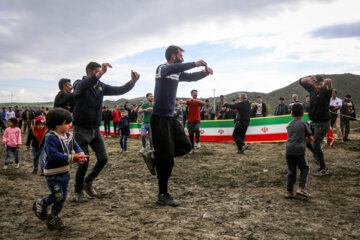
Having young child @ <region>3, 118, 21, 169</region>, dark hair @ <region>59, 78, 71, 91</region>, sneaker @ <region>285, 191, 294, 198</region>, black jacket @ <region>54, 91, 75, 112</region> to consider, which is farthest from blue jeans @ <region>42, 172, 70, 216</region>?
young child @ <region>3, 118, 21, 169</region>

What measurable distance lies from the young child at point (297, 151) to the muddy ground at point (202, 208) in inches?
8.8

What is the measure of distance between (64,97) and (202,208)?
Result: 10.3ft

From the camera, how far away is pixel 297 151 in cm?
430

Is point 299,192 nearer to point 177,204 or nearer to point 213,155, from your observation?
point 177,204

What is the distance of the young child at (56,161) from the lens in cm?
300

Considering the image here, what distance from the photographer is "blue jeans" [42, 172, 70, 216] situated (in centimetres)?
305

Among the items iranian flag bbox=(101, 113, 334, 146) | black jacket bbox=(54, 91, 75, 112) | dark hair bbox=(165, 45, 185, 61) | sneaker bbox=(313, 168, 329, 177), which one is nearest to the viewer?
dark hair bbox=(165, 45, 185, 61)

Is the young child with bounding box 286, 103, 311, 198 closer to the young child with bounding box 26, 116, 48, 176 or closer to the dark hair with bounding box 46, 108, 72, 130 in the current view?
the dark hair with bounding box 46, 108, 72, 130

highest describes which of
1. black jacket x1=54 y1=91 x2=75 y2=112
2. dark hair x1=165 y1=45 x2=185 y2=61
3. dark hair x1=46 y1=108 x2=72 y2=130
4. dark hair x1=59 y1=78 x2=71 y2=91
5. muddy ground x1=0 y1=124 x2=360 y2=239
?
dark hair x1=165 y1=45 x2=185 y2=61

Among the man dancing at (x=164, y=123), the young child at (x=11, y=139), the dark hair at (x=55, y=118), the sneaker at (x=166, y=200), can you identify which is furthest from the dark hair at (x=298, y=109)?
the young child at (x=11, y=139)

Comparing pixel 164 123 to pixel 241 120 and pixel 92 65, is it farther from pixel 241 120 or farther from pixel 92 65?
pixel 241 120

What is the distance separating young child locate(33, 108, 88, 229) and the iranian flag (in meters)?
9.44

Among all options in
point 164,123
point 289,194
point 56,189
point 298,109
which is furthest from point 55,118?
point 298,109

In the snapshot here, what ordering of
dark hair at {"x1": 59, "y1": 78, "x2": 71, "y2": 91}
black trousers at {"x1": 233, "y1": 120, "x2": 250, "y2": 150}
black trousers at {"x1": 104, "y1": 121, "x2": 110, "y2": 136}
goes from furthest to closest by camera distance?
black trousers at {"x1": 104, "y1": 121, "x2": 110, "y2": 136}
black trousers at {"x1": 233, "y1": 120, "x2": 250, "y2": 150}
dark hair at {"x1": 59, "y1": 78, "x2": 71, "y2": 91}
